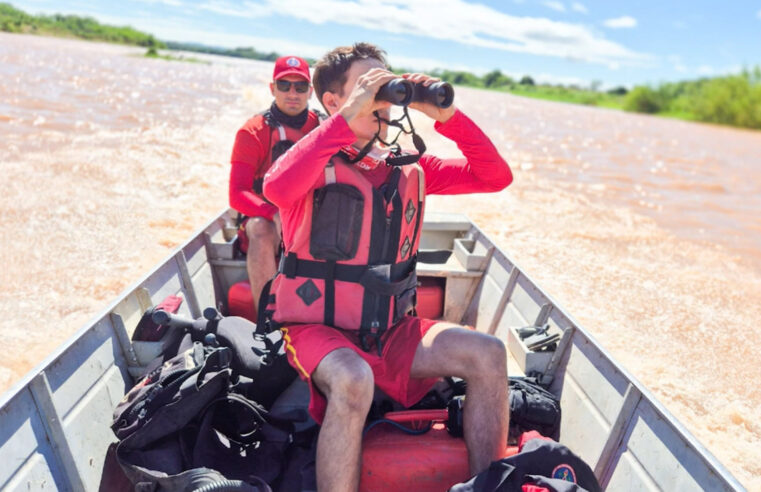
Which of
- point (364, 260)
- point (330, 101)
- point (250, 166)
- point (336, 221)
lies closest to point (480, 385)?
point (364, 260)

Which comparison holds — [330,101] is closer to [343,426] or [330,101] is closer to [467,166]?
[467,166]

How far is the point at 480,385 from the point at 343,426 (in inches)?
18.3

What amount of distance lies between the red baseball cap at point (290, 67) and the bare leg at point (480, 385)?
77.3 inches

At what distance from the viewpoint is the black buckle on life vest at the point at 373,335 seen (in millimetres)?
1866

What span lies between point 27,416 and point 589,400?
1.94 metres

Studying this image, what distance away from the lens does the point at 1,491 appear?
1.48 meters

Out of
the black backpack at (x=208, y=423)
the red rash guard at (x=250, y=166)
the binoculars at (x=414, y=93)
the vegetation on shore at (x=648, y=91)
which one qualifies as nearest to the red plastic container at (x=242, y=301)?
the red rash guard at (x=250, y=166)

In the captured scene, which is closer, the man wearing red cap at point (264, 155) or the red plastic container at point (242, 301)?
the man wearing red cap at point (264, 155)

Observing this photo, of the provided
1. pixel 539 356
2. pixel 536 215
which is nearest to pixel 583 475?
pixel 539 356

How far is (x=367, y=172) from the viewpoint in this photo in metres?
1.96

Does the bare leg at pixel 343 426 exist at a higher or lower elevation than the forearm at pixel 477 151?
lower

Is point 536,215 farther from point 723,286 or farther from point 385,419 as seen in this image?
point 385,419

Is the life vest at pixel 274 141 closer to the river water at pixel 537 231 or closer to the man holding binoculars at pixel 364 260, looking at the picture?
the man holding binoculars at pixel 364 260

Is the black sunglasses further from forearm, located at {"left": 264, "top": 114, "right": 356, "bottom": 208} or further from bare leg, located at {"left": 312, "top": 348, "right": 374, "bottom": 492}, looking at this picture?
bare leg, located at {"left": 312, "top": 348, "right": 374, "bottom": 492}
